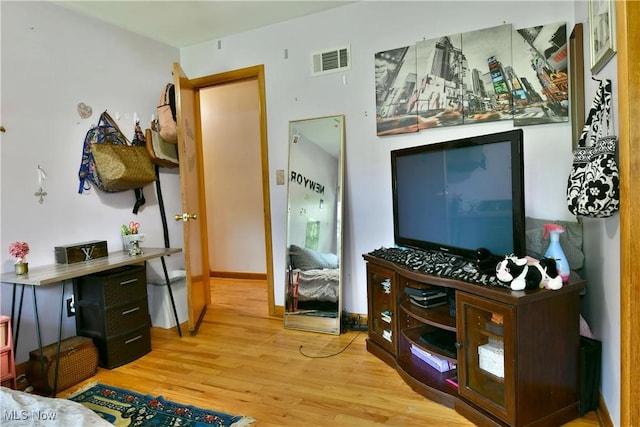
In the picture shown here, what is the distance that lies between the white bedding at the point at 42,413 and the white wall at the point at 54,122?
132 centimetres

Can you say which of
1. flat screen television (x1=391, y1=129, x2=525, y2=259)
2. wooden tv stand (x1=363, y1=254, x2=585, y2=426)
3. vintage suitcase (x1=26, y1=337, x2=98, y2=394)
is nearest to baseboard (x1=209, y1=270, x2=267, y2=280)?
vintage suitcase (x1=26, y1=337, x2=98, y2=394)

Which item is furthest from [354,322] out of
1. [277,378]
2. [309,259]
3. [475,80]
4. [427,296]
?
[475,80]

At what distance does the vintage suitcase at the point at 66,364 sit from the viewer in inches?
88.3

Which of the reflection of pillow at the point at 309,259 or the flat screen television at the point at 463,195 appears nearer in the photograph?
the flat screen television at the point at 463,195

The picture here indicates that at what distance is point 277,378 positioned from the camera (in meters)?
2.29

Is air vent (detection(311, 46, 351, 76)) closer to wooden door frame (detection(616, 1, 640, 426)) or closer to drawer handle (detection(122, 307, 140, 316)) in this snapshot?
wooden door frame (detection(616, 1, 640, 426))

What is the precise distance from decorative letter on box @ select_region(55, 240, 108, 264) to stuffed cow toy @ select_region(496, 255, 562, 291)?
2500 millimetres

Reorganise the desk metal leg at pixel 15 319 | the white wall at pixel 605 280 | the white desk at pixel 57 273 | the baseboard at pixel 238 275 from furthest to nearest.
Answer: the baseboard at pixel 238 275
the desk metal leg at pixel 15 319
the white desk at pixel 57 273
the white wall at pixel 605 280

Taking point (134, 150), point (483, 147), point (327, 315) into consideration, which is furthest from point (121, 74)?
point (483, 147)

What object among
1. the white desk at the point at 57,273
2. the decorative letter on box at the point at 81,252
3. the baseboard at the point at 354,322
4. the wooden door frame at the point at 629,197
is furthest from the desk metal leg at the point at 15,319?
the wooden door frame at the point at 629,197

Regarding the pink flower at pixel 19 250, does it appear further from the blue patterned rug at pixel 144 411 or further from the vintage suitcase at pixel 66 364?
the blue patterned rug at pixel 144 411

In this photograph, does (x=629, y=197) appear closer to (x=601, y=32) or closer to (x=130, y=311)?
(x=601, y=32)

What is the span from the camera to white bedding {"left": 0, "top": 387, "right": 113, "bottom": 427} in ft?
4.06

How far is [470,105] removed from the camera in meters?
2.53
